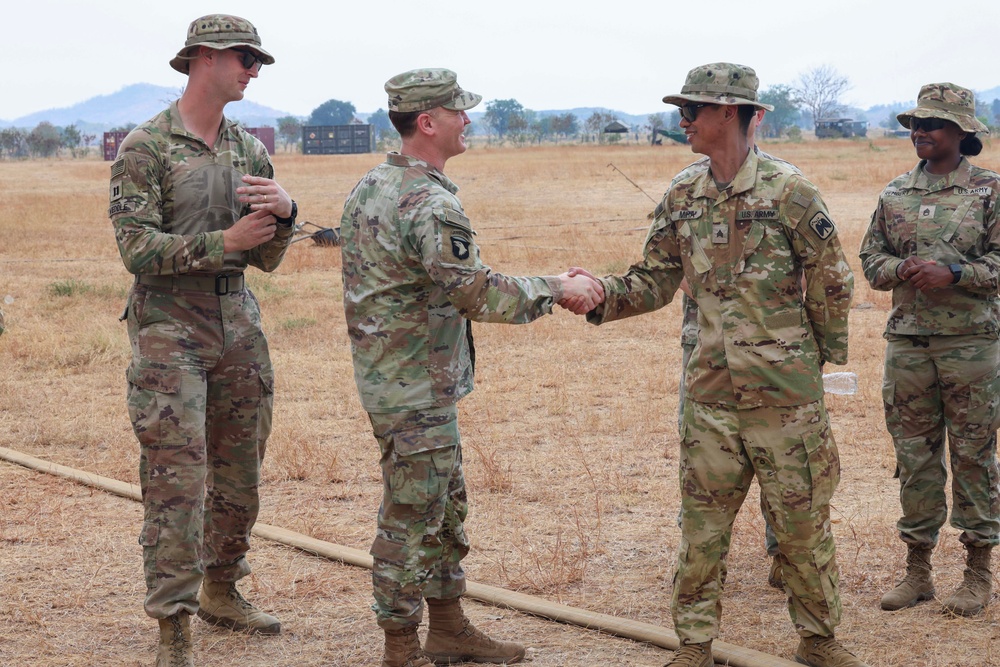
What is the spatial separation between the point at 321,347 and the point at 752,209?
768cm

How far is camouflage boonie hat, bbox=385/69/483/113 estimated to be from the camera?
3977 millimetres

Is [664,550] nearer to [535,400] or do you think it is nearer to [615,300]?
[615,300]

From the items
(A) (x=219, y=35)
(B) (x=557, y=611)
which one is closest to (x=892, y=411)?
(B) (x=557, y=611)

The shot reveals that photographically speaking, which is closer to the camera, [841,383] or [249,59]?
[249,59]

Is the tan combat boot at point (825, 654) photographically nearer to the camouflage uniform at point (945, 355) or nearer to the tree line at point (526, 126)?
the camouflage uniform at point (945, 355)

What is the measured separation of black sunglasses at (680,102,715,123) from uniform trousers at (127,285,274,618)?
75.7 inches

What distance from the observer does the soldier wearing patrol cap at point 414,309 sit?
393 cm

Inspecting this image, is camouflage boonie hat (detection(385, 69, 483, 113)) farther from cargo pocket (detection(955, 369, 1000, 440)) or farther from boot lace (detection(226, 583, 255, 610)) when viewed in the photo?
cargo pocket (detection(955, 369, 1000, 440))

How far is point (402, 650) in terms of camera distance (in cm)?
417

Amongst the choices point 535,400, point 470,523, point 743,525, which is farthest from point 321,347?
point 743,525

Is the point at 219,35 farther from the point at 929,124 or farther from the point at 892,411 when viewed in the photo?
the point at 892,411

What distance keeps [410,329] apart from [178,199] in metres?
1.12

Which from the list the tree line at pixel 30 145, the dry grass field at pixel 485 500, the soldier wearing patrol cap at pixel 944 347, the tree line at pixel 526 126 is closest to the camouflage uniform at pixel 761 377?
the dry grass field at pixel 485 500

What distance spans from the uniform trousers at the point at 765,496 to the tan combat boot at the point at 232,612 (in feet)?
5.79
